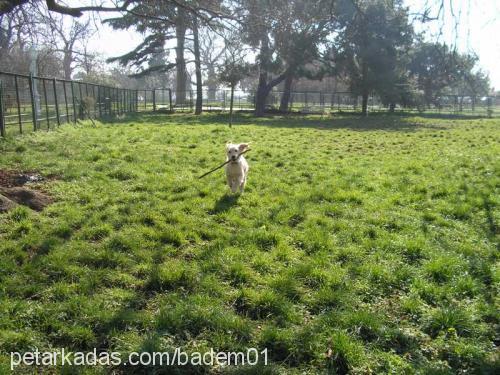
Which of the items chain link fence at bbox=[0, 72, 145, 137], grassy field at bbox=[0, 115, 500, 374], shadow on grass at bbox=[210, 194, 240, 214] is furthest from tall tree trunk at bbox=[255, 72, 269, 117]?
shadow on grass at bbox=[210, 194, 240, 214]

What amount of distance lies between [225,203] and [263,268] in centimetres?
226

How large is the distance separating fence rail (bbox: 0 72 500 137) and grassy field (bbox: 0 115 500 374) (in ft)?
18.5

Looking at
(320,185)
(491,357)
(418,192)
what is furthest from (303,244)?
(418,192)

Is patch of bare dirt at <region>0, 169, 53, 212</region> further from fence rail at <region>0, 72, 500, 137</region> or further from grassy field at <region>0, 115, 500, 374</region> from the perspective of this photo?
fence rail at <region>0, 72, 500, 137</region>

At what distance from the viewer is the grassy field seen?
299 cm

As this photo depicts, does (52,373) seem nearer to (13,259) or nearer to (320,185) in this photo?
(13,259)

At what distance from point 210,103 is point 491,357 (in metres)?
41.4

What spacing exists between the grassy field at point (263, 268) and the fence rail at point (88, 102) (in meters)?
5.64

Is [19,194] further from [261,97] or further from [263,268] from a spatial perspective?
[261,97]

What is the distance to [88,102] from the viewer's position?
20000mm

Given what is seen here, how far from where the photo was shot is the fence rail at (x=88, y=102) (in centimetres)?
1251

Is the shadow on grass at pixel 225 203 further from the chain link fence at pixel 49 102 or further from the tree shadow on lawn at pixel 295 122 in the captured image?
the tree shadow on lawn at pixel 295 122

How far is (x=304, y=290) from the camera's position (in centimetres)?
383

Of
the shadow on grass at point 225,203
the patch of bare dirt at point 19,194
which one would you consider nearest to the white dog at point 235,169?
the shadow on grass at point 225,203
